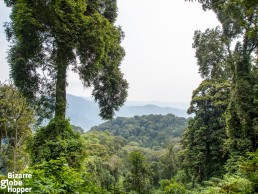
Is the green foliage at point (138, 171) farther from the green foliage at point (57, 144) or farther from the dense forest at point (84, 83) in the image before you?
the green foliage at point (57, 144)

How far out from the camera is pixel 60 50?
27.5 feet

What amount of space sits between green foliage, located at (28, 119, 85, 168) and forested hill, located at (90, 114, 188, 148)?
203 ft

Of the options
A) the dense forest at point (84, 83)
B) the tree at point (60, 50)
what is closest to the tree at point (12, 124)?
the dense forest at point (84, 83)

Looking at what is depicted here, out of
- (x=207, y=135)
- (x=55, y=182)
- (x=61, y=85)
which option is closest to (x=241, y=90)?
(x=207, y=135)

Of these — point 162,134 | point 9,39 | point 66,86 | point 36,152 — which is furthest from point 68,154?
point 162,134

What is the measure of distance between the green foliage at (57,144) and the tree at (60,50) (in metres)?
0.52

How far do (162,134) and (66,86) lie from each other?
220ft

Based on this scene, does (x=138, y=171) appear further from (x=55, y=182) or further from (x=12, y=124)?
(x=55, y=182)

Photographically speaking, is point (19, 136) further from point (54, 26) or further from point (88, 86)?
point (54, 26)

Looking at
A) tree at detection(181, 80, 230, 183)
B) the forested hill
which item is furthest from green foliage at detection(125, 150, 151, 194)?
the forested hill

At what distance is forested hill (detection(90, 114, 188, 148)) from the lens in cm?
7219

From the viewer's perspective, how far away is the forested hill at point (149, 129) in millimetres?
72188

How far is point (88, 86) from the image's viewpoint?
1055 centimetres

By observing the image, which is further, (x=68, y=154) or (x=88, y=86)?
(x=88, y=86)
